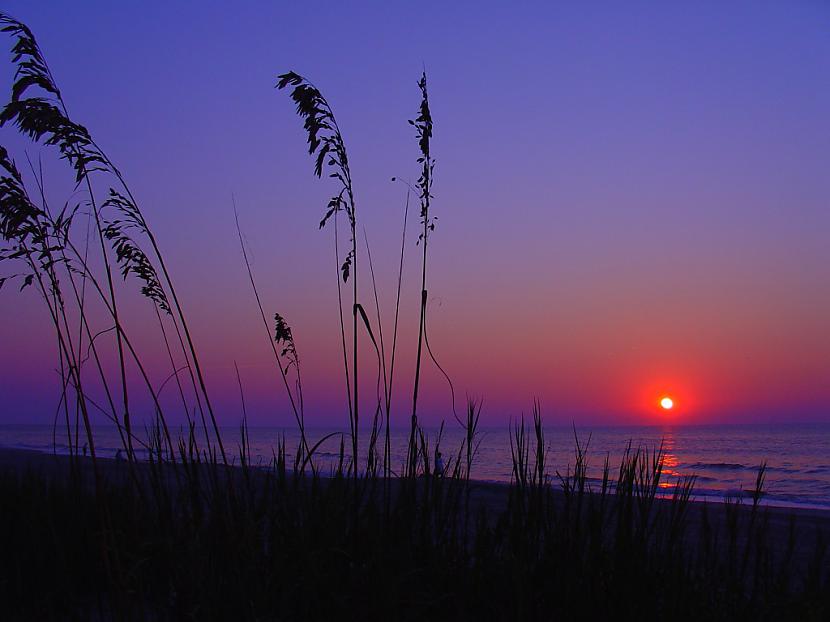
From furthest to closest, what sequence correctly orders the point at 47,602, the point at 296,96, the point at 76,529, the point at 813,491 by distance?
the point at 813,491 < the point at 76,529 < the point at 296,96 < the point at 47,602

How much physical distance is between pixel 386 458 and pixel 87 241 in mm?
1542

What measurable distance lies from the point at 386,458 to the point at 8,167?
74.2 inches

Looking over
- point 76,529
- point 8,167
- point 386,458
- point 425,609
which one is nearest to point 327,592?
point 425,609

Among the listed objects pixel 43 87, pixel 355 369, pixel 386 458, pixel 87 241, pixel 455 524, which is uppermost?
pixel 43 87

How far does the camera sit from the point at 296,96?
254 centimetres

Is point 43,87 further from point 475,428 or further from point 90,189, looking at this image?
point 475,428

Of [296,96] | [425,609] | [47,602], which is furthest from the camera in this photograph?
[296,96]

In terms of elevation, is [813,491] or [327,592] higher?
[327,592]

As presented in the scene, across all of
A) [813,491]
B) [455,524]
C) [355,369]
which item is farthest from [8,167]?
[813,491]

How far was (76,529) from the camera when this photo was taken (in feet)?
10.4

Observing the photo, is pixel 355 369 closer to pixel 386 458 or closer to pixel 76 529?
pixel 386 458

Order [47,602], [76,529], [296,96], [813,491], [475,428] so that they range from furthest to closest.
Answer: [813,491] → [76,529] → [475,428] → [296,96] → [47,602]

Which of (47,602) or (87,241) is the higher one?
(87,241)

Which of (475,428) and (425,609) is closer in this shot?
(425,609)
